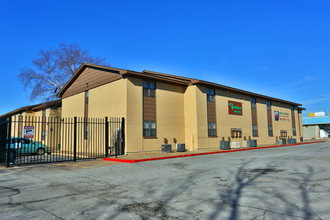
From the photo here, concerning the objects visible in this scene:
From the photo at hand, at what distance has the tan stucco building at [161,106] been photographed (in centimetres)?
1856

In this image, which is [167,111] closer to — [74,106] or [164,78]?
[164,78]

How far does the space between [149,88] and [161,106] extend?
1815 millimetres

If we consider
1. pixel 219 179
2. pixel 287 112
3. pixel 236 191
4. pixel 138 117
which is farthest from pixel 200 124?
pixel 287 112

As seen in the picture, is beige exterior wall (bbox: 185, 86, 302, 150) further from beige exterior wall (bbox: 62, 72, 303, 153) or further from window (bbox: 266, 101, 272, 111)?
window (bbox: 266, 101, 272, 111)

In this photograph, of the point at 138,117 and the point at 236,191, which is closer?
the point at 236,191

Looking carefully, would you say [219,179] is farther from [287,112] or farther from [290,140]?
[287,112]

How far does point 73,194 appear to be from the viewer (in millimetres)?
6242

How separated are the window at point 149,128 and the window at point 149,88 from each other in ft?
7.32

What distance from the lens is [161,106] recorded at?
66.9 ft

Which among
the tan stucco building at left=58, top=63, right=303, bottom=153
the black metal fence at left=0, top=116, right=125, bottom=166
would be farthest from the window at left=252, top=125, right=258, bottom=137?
the black metal fence at left=0, top=116, right=125, bottom=166

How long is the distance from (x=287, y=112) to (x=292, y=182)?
111 feet

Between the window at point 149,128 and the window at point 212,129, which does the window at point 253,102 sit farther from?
the window at point 149,128

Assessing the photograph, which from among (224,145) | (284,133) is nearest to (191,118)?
(224,145)

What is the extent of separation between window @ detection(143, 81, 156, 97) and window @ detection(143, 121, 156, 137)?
7.32 feet
